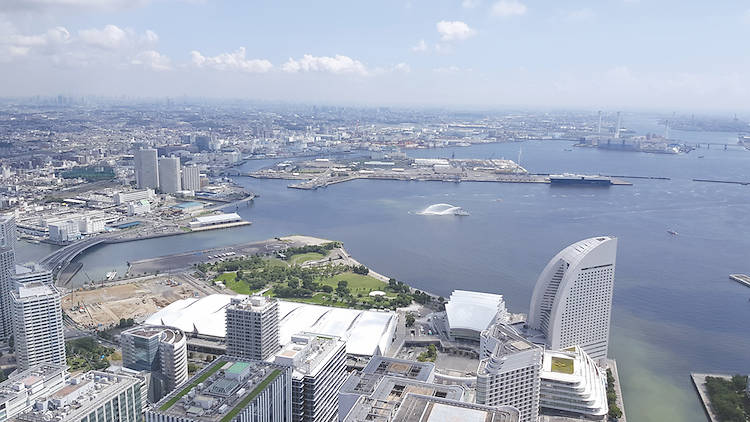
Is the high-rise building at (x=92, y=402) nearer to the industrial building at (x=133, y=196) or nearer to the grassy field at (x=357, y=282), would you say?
the grassy field at (x=357, y=282)

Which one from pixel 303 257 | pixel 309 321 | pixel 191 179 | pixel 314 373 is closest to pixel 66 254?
pixel 303 257

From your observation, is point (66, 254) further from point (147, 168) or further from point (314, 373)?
point (314, 373)

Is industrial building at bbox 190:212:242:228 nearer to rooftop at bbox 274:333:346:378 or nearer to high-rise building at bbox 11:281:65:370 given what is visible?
high-rise building at bbox 11:281:65:370

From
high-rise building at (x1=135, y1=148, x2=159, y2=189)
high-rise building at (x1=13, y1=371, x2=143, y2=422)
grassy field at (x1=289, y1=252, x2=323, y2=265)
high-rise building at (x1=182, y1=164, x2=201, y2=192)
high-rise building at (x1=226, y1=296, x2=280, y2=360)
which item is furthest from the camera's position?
high-rise building at (x1=182, y1=164, x2=201, y2=192)

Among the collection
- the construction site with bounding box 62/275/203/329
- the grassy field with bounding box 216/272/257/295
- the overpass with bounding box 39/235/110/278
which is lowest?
the construction site with bounding box 62/275/203/329

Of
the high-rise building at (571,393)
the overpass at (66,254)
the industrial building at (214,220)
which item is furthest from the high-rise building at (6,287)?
the industrial building at (214,220)

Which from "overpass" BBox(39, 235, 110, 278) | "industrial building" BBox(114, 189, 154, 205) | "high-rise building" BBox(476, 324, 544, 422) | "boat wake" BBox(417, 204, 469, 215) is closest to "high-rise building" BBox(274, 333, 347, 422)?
"high-rise building" BBox(476, 324, 544, 422)
